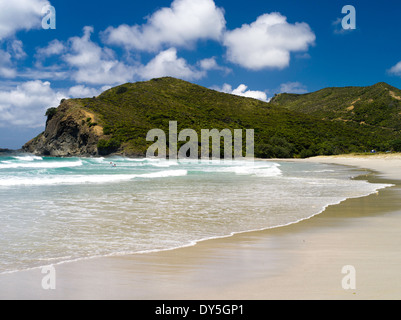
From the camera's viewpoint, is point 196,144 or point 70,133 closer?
point 196,144

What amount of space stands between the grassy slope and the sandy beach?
76.2m

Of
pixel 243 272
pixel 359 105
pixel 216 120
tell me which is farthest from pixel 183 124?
pixel 243 272

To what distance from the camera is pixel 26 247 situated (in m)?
6.03

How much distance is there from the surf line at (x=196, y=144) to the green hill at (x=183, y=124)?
7.04 ft

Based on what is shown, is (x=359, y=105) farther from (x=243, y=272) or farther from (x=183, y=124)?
(x=243, y=272)

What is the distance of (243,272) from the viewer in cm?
459

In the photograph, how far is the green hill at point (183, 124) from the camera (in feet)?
284

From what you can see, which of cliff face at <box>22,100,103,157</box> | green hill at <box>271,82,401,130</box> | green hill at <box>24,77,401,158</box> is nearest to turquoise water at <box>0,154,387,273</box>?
green hill at <box>24,77,401,158</box>

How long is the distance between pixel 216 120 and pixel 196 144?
74.9 feet

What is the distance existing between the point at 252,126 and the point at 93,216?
310 ft

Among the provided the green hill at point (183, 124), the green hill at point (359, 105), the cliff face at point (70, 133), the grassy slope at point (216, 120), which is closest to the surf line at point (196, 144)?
the grassy slope at point (216, 120)
